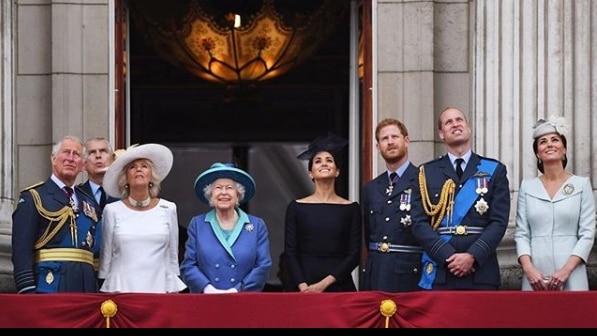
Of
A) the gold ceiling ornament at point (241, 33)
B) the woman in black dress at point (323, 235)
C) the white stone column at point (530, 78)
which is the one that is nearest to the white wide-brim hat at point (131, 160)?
the woman in black dress at point (323, 235)

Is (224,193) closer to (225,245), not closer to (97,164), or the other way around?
(225,245)

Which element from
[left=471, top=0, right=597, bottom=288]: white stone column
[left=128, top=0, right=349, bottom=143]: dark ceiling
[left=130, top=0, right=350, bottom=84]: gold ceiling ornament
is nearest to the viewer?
[left=471, top=0, right=597, bottom=288]: white stone column

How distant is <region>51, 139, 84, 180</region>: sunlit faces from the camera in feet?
42.9

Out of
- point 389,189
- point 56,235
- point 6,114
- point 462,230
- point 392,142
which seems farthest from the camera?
point 6,114

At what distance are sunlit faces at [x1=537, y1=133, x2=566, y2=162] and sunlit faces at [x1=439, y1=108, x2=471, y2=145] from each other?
1.72 feet

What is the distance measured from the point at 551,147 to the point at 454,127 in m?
0.68

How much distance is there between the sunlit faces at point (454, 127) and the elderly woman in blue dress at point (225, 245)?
4.54ft

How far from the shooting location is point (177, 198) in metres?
22.2

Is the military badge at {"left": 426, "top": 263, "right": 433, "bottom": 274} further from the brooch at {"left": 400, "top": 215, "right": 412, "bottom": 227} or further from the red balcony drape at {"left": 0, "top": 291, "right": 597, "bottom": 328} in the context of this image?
the red balcony drape at {"left": 0, "top": 291, "right": 597, "bottom": 328}

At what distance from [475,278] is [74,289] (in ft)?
8.60

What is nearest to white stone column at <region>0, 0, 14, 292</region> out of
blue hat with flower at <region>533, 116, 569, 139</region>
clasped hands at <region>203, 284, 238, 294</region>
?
clasped hands at <region>203, 284, 238, 294</region>

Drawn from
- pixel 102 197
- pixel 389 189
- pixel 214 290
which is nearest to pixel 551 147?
pixel 389 189

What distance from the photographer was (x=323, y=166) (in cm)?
1373

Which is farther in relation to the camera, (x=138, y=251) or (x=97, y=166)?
(x=97, y=166)
